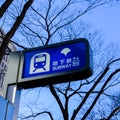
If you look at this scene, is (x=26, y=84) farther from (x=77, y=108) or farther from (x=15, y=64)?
(x=77, y=108)

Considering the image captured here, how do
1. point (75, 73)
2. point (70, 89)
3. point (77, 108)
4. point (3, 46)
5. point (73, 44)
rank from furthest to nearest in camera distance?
point (70, 89)
point (77, 108)
point (3, 46)
point (73, 44)
point (75, 73)

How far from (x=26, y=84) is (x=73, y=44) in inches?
24.6

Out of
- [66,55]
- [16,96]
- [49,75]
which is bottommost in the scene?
[16,96]

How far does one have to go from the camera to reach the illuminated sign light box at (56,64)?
2.62 m

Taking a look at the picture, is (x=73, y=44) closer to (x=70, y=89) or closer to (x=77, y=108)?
(x=77, y=108)

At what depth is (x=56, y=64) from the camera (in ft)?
8.81

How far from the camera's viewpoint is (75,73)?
2.59m

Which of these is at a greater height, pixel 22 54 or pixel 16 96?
pixel 22 54

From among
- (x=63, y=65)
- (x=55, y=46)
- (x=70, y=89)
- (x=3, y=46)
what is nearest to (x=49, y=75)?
(x=63, y=65)

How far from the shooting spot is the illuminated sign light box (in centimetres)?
262

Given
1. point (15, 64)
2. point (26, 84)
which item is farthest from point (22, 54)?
point (26, 84)

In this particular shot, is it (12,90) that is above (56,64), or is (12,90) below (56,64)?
below

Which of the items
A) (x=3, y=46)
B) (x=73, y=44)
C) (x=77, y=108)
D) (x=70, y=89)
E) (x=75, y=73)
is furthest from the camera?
(x=70, y=89)

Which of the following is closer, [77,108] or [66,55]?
[66,55]
